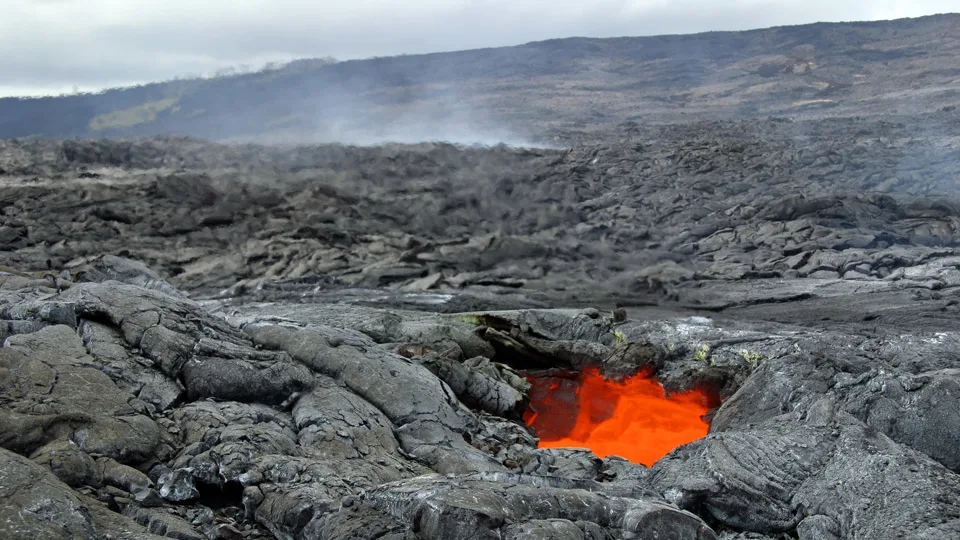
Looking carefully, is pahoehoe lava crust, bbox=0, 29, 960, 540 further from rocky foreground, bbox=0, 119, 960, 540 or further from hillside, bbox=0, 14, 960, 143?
hillside, bbox=0, 14, 960, 143

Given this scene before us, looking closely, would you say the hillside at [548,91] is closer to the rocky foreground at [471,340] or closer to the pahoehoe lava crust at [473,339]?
the pahoehoe lava crust at [473,339]

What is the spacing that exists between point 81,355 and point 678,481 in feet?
15.4

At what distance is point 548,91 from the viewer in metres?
42.5

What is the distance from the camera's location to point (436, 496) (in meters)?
4.44

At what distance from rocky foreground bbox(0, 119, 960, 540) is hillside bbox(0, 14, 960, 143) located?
38.0 feet

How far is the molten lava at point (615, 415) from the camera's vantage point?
8430 mm

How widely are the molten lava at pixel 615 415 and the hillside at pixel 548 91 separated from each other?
22.3m

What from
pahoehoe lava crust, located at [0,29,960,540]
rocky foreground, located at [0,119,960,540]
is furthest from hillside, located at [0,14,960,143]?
rocky foreground, located at [0,119,960,540]

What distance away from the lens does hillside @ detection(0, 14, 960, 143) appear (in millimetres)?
34281

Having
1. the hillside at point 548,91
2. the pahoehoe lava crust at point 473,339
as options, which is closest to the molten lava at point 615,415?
the pahoehoe lava crust at point 473,339

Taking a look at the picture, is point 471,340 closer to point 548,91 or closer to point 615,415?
point 615,415

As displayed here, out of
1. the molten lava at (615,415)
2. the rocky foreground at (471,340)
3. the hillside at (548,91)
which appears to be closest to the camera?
the rocky foreground at (471,340)

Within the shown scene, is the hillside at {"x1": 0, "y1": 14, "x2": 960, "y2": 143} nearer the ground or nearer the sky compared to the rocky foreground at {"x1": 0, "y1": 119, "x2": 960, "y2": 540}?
nearer the sky

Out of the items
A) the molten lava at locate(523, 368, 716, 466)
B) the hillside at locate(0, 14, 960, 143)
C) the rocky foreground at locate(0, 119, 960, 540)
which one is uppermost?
the hillside at locate(0, 14, 960, 143)
